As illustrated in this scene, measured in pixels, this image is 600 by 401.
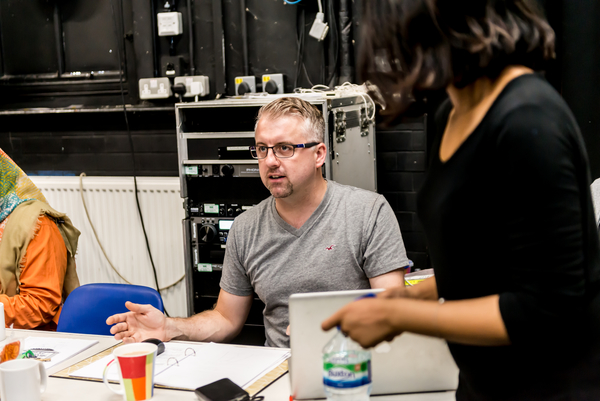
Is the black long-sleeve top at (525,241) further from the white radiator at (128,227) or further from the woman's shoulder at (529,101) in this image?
the white radiator at (128,227)

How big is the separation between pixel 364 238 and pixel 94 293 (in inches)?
36.3

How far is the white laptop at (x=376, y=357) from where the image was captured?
3.45ft

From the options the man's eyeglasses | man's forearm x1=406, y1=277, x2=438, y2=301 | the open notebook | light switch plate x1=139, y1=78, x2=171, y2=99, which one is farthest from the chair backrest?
light switch plate x1=139, y1=78, x2=171, y2=99

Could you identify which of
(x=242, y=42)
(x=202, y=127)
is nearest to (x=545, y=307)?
(x=202, y=127)

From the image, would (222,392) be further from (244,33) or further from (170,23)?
(170,23)

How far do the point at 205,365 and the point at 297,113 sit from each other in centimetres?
85

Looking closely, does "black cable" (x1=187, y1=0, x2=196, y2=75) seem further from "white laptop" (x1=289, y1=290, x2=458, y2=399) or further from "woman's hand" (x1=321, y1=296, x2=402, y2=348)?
"woman's hand" (x1=321, y1=296, x2=402, y2=348)

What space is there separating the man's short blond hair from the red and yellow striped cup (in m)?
0.89

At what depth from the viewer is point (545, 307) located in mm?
624

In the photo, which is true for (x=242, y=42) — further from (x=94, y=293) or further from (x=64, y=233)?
(x=94, y=293)

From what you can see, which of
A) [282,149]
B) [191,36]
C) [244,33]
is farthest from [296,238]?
[191,36]

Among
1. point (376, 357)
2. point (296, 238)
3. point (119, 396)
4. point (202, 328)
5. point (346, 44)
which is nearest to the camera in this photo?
point (376, 357)

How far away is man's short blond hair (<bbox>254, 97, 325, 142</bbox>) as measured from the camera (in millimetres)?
1839

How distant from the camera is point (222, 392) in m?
1.17
